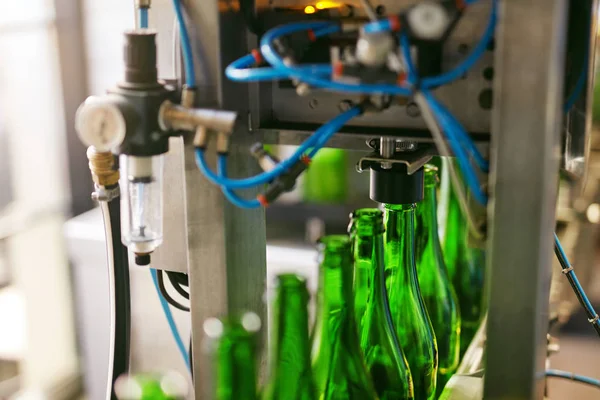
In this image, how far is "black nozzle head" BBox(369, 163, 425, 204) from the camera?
682 mm

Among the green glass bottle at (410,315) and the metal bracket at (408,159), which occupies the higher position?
the metal bracket at (408,159)

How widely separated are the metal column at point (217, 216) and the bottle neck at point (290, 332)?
64mm

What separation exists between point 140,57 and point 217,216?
17cm

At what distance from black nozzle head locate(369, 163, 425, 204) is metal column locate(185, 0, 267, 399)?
0.12 metres

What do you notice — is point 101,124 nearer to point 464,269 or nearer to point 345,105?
point 345,105

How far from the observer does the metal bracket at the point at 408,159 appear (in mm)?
646

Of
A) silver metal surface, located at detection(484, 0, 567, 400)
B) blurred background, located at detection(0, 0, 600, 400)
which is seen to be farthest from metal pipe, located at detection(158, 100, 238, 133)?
blurred background, located at detection(0, 0, 600, 400)

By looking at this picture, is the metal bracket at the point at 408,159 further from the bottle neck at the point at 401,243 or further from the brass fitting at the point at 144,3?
the brass fitting at the point at 144,3

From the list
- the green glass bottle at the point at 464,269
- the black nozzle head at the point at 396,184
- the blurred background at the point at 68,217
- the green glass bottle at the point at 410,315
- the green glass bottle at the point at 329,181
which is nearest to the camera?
the black nozzle head at the point at 396,184

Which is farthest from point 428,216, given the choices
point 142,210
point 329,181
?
point 329,181

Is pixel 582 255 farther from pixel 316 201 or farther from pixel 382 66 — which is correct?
pixel 382 66

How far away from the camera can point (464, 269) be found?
103 cm

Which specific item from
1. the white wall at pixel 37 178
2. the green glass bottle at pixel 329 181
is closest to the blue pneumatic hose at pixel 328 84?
the green glass bottle at pixel 329 181

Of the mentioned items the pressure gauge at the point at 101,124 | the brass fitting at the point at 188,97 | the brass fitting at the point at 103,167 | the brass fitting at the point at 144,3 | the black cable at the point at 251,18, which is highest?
the brass fitting at the point at 144,3
